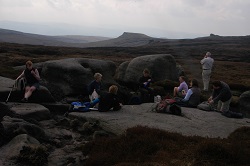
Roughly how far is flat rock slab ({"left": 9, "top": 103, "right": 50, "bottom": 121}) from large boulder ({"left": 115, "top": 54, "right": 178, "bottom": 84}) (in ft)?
43.0

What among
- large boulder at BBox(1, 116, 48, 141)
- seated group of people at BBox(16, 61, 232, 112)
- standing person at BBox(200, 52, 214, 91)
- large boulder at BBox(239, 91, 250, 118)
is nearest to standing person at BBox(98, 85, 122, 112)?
seated group of people at BBox(16, 61, 232, 112)

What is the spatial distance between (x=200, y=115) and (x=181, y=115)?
3.35 feet

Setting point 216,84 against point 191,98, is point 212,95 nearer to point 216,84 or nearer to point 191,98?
point 216,84

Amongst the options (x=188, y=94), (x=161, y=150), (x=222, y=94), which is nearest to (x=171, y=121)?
(x=222, y=94)

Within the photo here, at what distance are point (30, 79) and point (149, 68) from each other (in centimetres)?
1342

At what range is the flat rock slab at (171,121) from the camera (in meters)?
13.4

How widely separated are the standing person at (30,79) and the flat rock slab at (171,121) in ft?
10.5

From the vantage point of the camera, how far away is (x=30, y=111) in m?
15.0

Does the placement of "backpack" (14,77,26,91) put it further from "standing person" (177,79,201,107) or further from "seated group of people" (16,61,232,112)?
"standing person" (177,79,201,107)

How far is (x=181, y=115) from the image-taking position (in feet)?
52.5

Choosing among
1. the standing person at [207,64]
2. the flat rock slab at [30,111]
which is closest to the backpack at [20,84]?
the flat rock slab at [30,111]

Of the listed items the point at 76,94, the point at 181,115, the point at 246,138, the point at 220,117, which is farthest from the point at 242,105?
the point at 76,94

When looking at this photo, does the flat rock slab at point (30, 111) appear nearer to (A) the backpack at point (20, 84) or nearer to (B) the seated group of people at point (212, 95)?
(A) the backpack at point (20, 84)

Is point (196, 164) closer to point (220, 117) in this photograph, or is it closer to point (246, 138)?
point (246, 138)
